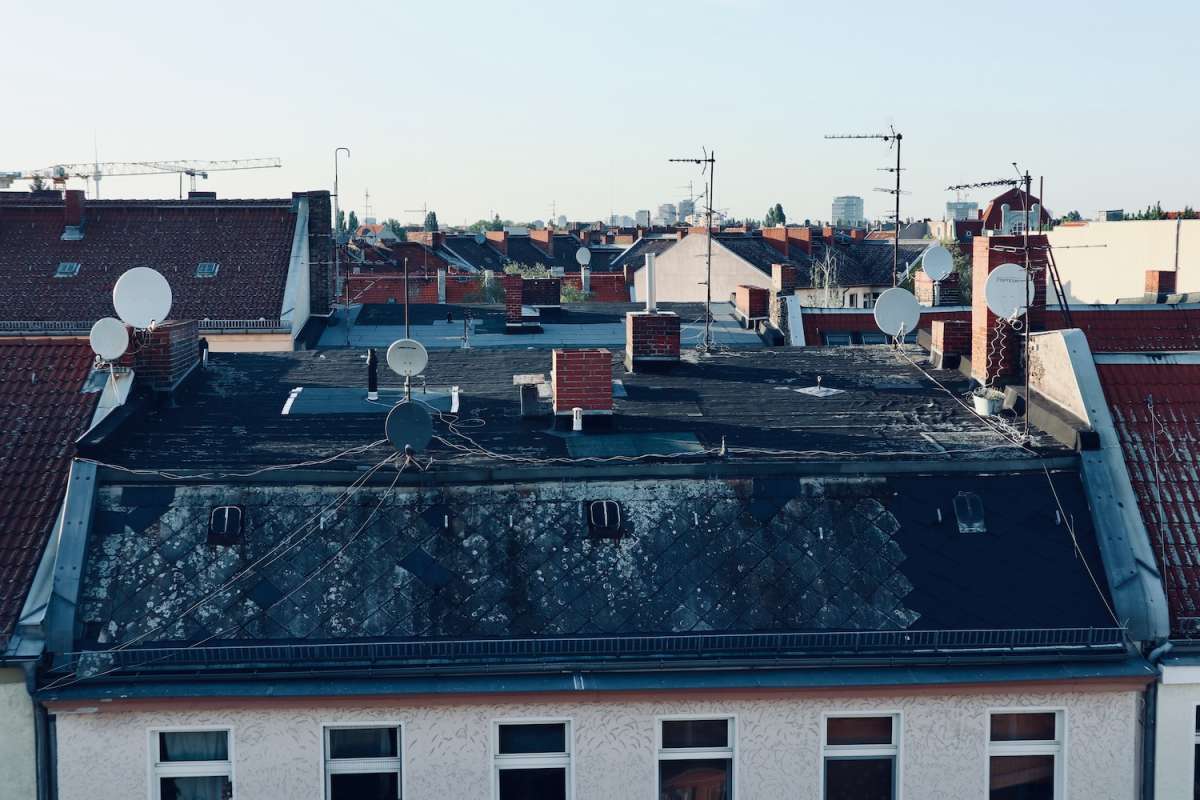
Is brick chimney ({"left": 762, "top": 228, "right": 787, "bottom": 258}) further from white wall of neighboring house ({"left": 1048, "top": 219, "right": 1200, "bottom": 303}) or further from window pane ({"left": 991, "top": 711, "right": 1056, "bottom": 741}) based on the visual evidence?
window pane ({"left": 991, "top": 711, "right": 1056, "bottom": 741})

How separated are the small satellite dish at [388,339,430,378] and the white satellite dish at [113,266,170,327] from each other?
10.5ft

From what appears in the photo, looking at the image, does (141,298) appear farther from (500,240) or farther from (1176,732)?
(500,240)

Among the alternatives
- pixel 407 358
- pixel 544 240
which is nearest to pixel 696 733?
pixel 407 358

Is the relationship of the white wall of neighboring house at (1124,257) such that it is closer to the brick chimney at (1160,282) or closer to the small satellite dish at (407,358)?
the brick chimney at (1160,282)

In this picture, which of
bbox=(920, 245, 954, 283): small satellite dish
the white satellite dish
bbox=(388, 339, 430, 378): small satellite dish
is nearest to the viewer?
bbox=(388, 339, 430, 378): small satellite dish

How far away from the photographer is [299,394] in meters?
20.6

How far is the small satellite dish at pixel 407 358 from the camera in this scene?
19.2 m

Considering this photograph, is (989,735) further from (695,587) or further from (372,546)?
(372,546)

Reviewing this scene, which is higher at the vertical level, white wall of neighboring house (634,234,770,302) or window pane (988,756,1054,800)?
white wall of neighboring house (634,234,770,302)

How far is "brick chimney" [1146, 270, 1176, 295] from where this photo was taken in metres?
42.3

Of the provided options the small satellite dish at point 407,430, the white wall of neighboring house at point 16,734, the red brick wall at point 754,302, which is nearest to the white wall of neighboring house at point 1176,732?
the small satellite dish at point 407,430

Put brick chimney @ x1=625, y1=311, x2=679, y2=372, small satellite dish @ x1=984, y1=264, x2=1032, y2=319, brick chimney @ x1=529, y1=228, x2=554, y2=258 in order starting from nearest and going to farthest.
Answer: small satellite dish @ x1=984, y1=264, x2=1032, y2=319, brick chimney @ x1=625, y1=311, x2=679, y2=372, brick chimney @ x1=529, y1=228, x2=554, y2=258

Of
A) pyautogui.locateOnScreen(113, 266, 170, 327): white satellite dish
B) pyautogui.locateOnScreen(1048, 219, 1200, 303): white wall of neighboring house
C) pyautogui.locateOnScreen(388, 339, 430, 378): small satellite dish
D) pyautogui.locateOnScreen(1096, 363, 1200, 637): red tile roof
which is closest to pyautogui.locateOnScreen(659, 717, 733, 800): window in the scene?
pyautogui.locateOnScreen(1096, 363, 1200, 637): red tile roof

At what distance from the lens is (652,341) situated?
22469 mm
